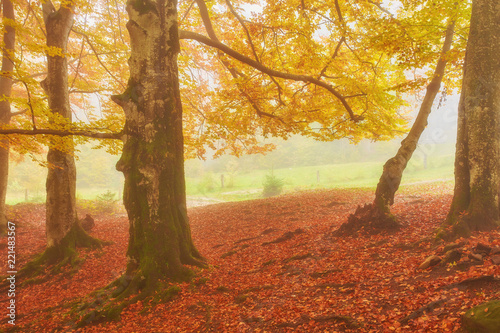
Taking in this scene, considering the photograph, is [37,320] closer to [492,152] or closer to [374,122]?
[492,152]

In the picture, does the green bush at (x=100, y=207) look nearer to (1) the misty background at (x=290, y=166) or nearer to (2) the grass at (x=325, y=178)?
(2) the grass at (x=325, y=178)

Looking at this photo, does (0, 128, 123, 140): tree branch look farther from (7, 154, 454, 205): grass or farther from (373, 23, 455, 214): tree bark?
(7, 154, 454, 205): grass

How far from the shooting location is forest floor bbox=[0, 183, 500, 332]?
382cm

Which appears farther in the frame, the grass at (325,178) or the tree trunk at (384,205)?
the grass at (325,178)

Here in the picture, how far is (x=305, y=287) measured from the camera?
529 cm

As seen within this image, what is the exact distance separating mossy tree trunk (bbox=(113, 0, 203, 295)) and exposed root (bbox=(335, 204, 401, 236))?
4208 mm

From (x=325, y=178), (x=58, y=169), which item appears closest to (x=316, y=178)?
(x=325, y=178)

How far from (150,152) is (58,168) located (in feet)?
13.9

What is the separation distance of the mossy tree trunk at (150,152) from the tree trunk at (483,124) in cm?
543

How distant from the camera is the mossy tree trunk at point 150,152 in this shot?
19.3ft

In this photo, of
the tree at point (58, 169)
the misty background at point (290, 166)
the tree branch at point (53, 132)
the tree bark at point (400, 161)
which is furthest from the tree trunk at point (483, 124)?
the misty background at point (290, 166)

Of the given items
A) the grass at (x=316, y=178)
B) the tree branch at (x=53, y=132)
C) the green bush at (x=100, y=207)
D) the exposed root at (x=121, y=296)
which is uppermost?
the tree branch at (x=53, y=132)

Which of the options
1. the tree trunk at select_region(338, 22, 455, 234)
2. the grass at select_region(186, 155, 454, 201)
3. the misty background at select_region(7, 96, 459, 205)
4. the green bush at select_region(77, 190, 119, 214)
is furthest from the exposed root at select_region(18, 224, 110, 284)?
the misty background at select_region(7, 96, 459, 205)

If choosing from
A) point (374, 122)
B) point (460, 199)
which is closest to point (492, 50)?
point (460, 199)
